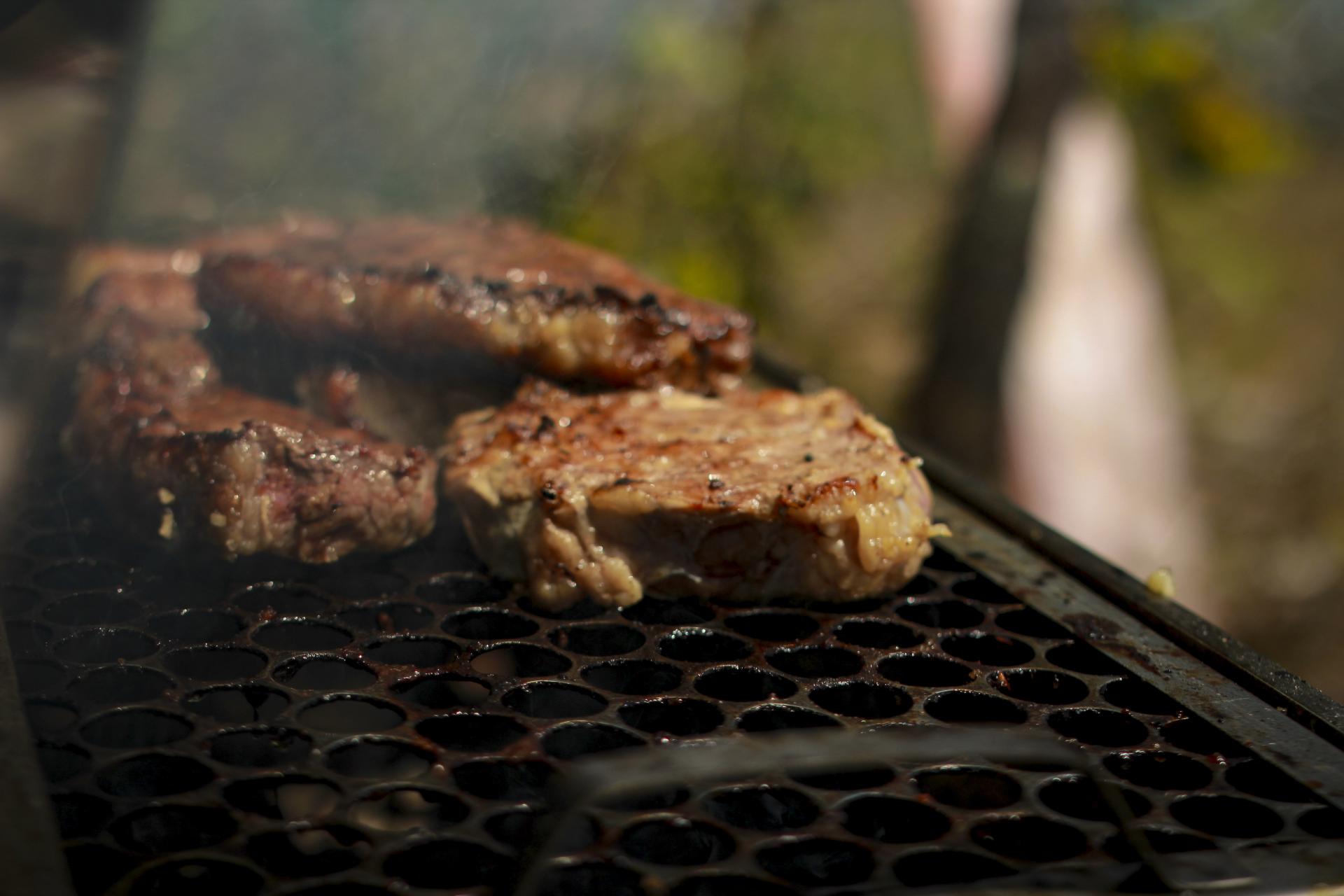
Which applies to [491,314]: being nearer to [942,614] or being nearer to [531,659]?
[531,659]

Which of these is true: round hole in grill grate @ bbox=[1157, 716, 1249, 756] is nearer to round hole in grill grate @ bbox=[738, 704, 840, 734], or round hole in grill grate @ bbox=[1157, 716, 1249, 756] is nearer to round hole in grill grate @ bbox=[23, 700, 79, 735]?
round hole in grill grate @ bbox=[738, 704, 840, 734]

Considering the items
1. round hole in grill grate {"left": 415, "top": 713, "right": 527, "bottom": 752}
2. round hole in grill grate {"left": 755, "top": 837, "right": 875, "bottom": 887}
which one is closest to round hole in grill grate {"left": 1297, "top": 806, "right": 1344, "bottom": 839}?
round hole in grill grate {"left": 755, "top": 837, "right": 875, "bottom": 887}

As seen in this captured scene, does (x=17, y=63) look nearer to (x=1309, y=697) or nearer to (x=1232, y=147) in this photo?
(x=1309, y=697)

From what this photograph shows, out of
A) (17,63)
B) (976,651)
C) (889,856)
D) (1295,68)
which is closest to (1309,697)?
(976,651)

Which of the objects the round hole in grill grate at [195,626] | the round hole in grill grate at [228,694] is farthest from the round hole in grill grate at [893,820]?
the round hole in grill grate at [195,626]

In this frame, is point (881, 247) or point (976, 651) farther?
point (881, 247)

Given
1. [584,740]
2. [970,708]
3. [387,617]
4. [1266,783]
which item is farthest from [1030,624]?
[387,617]
